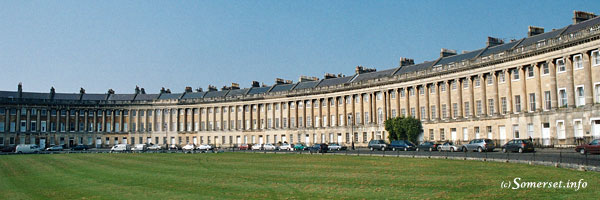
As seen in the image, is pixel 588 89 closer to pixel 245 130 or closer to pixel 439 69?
pixel 439 69

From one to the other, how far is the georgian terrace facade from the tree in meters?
2.94

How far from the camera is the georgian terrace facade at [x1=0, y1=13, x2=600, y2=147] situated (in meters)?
52.8

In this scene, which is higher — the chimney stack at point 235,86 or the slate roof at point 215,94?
the chimney stack at point 235,86

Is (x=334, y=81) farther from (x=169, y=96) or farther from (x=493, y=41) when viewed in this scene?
(x=169, y=96)

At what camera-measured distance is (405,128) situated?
70.4m

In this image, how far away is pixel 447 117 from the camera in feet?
228

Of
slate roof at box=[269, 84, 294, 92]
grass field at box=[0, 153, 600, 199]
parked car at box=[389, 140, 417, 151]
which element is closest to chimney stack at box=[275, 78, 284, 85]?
slate roof at box=[269, 84, 294, 92]

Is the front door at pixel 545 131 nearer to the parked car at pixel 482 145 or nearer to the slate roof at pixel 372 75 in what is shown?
the parked car at pixel 482 145

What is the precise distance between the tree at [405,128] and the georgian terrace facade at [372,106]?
294 cm

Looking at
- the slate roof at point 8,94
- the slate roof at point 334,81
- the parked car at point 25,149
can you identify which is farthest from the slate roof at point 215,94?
the parked car at point 25,149

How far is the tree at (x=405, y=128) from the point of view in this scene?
230 feet

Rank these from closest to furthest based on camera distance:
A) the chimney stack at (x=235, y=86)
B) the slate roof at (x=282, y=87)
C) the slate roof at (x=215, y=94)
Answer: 1. the slate roof at (x=282, y=87)
2. the chimney stack at (x=235, y=86)
3. the slate roof at (x=215, y=94)

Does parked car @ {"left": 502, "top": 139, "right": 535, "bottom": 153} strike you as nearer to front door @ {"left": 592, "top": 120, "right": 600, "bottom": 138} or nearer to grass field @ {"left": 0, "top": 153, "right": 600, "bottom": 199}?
front door @ {"left": 592, "top": 120, "right": 600, "bottom": 138}

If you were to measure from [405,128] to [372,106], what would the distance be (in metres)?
13.2
